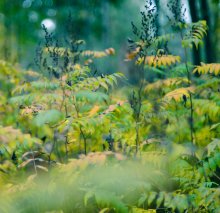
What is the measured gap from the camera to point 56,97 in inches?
153

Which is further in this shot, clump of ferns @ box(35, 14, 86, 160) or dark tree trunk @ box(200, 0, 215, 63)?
dark tree trunk @ box(200, 0, 215, 63)

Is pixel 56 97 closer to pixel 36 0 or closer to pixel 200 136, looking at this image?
pixel 200 136

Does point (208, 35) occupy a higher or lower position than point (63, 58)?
higher

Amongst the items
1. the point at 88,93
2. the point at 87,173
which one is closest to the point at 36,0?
the point at 88,93

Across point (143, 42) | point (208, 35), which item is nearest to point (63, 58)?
Answer: point (143, 42)

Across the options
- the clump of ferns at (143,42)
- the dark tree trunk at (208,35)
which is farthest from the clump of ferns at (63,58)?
the dark tree trunk at (208,35)

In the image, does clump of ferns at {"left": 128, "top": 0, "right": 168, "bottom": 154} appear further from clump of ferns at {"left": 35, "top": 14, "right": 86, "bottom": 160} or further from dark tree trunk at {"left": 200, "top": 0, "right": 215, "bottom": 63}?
dark tree trunk at {"left": 200, "top": 0, "right": 215, "bottom": 63}

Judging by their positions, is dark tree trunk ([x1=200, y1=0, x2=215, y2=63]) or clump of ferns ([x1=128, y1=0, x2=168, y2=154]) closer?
clump of ferns ([x1=128, y1=0, x2=168, y2=154])

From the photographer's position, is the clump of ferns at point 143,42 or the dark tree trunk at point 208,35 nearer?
the clump of ferns at point 143,42

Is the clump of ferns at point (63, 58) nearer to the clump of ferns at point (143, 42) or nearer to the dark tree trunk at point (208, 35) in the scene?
the clump of ferns at point (143, 42)

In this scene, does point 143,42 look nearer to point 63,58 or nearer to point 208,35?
point 63,58

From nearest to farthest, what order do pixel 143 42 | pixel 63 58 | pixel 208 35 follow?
pixel 143 42, pixel 63 58, pixel 208 35

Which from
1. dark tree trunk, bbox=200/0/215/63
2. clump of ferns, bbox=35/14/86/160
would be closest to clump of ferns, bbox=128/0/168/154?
clump of ferns, bbox=35/14/86/160

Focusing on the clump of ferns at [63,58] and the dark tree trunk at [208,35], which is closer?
the clump of ferns at [63,58]
